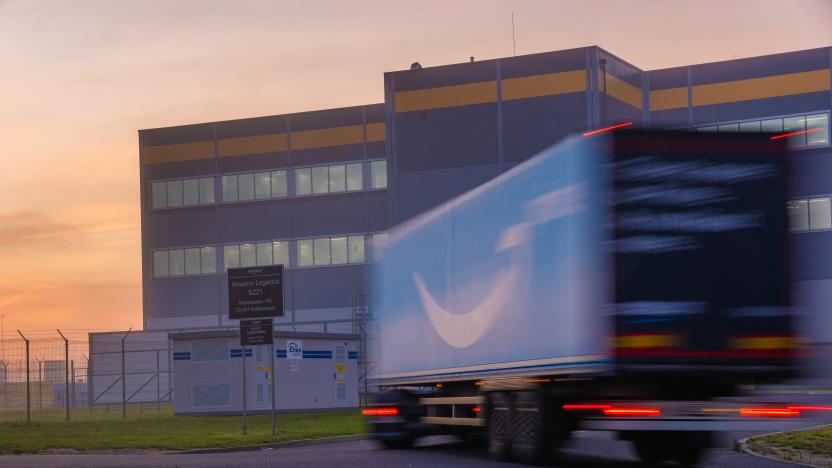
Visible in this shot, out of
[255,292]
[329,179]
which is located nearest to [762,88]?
[329,179]

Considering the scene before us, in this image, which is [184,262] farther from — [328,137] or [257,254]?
[328,137]

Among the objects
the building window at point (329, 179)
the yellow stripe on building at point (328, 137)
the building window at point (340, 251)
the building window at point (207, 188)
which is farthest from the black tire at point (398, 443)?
the building window at point (207, 188)

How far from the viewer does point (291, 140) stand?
70.5 metres

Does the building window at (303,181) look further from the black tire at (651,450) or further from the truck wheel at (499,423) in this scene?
the black tire at (651,450)

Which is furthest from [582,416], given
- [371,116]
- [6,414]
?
[371,116]

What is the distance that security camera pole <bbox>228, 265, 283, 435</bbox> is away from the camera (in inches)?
1064

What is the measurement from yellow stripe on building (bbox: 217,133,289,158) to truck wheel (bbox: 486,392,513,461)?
54662 millimetres

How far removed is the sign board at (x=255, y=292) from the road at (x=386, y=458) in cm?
527

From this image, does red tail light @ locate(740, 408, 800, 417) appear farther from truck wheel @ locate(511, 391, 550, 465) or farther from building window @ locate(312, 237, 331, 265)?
building window @ locate(312, 237, 331, 265)

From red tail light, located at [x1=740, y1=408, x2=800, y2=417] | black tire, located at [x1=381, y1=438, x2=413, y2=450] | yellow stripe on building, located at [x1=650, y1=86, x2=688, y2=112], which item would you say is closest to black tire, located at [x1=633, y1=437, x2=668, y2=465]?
red tail light, located at [x1=740, y1=408, x2=800, y2=417]

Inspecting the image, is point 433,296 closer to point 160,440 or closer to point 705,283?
point 705,283

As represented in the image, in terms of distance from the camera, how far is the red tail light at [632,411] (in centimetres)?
1377

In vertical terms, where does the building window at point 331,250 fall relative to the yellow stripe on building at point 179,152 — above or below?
below

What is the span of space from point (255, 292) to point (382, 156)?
41547 millimetres
